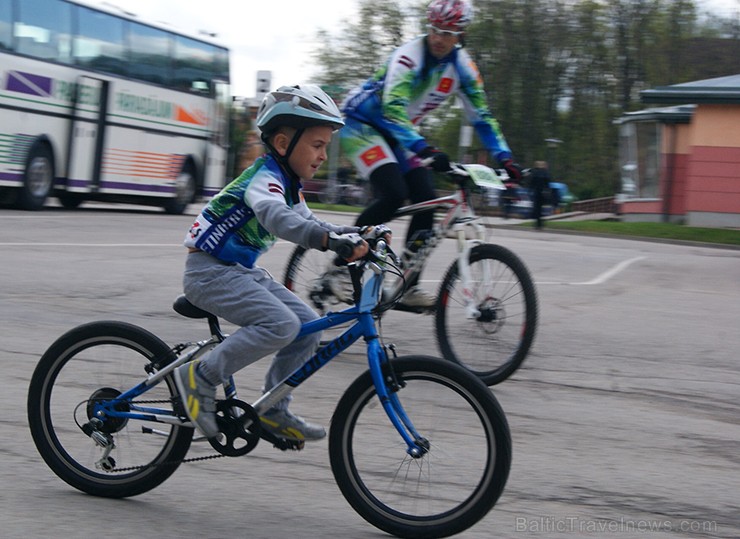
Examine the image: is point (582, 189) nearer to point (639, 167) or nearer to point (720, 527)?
point (639, 167)

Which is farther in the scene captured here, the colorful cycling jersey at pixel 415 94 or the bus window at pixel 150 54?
the bus window at pixel 150 54

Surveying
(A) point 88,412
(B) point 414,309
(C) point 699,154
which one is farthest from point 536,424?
(C) point 699,154

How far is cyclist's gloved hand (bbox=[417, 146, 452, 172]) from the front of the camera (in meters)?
6.62

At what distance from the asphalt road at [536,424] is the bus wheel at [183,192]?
12511 millimetres

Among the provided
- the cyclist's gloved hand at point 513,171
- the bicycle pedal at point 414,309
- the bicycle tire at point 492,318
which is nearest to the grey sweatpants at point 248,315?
the bicycle tire at point 492,318

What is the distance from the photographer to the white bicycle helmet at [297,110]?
4160 mm

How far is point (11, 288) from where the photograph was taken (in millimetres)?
9703

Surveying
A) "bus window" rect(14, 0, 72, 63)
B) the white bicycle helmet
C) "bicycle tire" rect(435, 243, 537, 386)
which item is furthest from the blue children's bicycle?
"bus window" rect(14, 0, 72, 63)

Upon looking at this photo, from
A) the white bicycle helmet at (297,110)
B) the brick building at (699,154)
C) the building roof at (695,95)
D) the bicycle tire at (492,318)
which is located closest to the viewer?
the white bicycle helmet at (297,110)

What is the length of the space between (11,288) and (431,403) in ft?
21.7

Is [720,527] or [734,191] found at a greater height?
[734,191]

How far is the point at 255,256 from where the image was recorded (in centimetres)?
434

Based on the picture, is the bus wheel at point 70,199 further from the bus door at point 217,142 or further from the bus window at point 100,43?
the bus door at point 217,142

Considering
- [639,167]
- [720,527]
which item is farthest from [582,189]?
[720,527]
